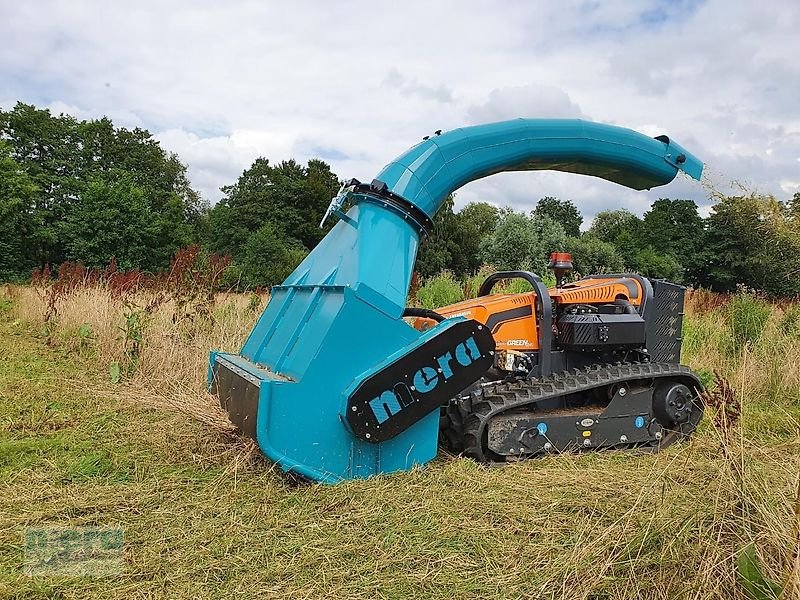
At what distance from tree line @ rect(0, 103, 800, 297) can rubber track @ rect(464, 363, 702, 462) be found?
17.9m

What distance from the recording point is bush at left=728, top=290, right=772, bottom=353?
9.05 m

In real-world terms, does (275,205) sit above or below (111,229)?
above

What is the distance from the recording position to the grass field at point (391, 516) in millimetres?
2338

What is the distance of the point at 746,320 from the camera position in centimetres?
934

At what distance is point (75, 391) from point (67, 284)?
255 inches

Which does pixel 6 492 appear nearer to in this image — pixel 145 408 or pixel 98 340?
pixel 145 408

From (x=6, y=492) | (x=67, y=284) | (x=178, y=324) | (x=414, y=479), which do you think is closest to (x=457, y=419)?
(x=414, y=479)

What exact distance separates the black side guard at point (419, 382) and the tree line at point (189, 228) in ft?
62.1

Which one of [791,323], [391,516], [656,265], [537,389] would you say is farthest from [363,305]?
[656,265]

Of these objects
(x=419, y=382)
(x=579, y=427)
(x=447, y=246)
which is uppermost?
(x=447, y=246)

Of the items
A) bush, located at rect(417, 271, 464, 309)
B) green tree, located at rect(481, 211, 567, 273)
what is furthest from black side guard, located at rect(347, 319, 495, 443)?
green tree, located at rect(481, 211, 567, 273)

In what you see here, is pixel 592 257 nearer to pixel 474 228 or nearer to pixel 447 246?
pixel 447 246

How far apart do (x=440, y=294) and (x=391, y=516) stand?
25.0 feet

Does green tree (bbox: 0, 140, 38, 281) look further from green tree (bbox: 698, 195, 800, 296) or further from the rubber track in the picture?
the rubber track
